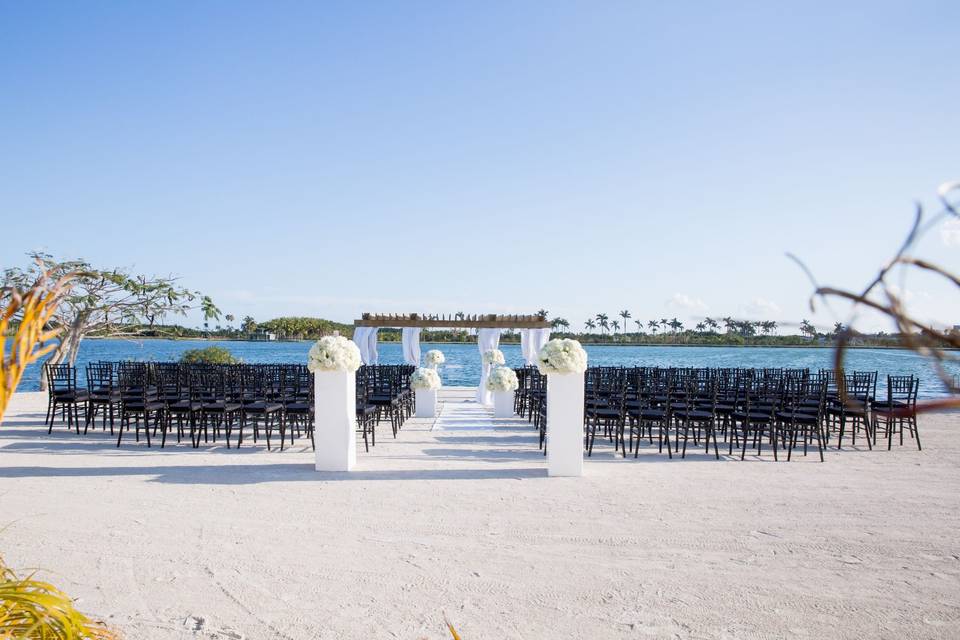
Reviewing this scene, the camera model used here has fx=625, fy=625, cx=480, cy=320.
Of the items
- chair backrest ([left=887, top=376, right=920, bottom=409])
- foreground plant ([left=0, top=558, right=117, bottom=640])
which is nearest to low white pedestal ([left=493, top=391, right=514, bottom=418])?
chair backrest ([left=887, top=376, right=920, bottom=409])

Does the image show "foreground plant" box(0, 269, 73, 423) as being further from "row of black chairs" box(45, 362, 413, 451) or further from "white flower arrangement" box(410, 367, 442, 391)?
"white flower arrangement" box(410, 367, 442, 391)

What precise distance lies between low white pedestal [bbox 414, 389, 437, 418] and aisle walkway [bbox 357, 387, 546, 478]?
22cm

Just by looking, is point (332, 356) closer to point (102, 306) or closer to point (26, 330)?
point (26, 330)

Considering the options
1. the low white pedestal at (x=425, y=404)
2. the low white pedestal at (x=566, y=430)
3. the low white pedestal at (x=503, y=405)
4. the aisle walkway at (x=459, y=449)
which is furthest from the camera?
the low white pedestal at (x=425, y=404)

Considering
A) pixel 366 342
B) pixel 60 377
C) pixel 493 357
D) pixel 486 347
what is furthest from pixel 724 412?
pixel 60 377

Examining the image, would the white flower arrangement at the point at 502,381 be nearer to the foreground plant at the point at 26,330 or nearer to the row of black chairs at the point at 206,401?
the row of black chairs at the point at 206,401

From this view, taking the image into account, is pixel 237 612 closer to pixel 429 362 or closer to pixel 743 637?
pixel 743 637

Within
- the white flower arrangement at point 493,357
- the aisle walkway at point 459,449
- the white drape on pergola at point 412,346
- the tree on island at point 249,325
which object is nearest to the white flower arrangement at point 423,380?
the aisle walkway at point 459,449

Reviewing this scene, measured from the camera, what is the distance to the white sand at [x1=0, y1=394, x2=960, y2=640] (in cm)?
336

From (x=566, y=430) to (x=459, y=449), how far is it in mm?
2101

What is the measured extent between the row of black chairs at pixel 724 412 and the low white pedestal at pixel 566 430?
871 millimetres

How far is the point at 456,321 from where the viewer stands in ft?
46.6

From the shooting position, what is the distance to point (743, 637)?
3156mm

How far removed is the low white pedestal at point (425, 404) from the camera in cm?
1197
